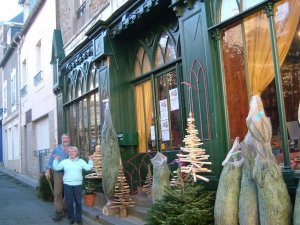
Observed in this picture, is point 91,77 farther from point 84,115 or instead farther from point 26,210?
point 26,210

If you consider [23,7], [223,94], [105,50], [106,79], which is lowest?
[223,94]

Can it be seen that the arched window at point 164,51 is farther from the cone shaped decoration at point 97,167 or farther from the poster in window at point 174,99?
the cone shaped decoration at point 97,167

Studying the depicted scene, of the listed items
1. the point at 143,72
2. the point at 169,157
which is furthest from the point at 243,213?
the point at 143,72

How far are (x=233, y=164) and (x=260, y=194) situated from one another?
64 centimetres

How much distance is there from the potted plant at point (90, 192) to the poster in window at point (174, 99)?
9.33ft

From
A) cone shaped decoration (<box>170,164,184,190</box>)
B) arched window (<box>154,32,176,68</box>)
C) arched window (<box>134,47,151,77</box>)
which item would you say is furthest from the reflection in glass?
cone shaped decoration (<box>170,164,184,190</box>)

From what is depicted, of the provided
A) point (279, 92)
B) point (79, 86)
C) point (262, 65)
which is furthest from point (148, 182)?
point (79, 86)

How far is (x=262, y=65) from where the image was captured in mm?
5859

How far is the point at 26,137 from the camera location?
2147 centimetres

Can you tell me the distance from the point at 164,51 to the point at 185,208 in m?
3.97

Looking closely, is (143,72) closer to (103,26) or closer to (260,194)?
(103,26)

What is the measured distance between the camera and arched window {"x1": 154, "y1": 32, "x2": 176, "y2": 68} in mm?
8345

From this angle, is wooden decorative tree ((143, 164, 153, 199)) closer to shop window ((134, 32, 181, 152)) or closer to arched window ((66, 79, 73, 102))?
shop window ((134, 32, 181, 152))

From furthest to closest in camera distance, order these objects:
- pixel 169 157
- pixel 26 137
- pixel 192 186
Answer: pixel 26 137, pixel 169 157, pixel 192 186
